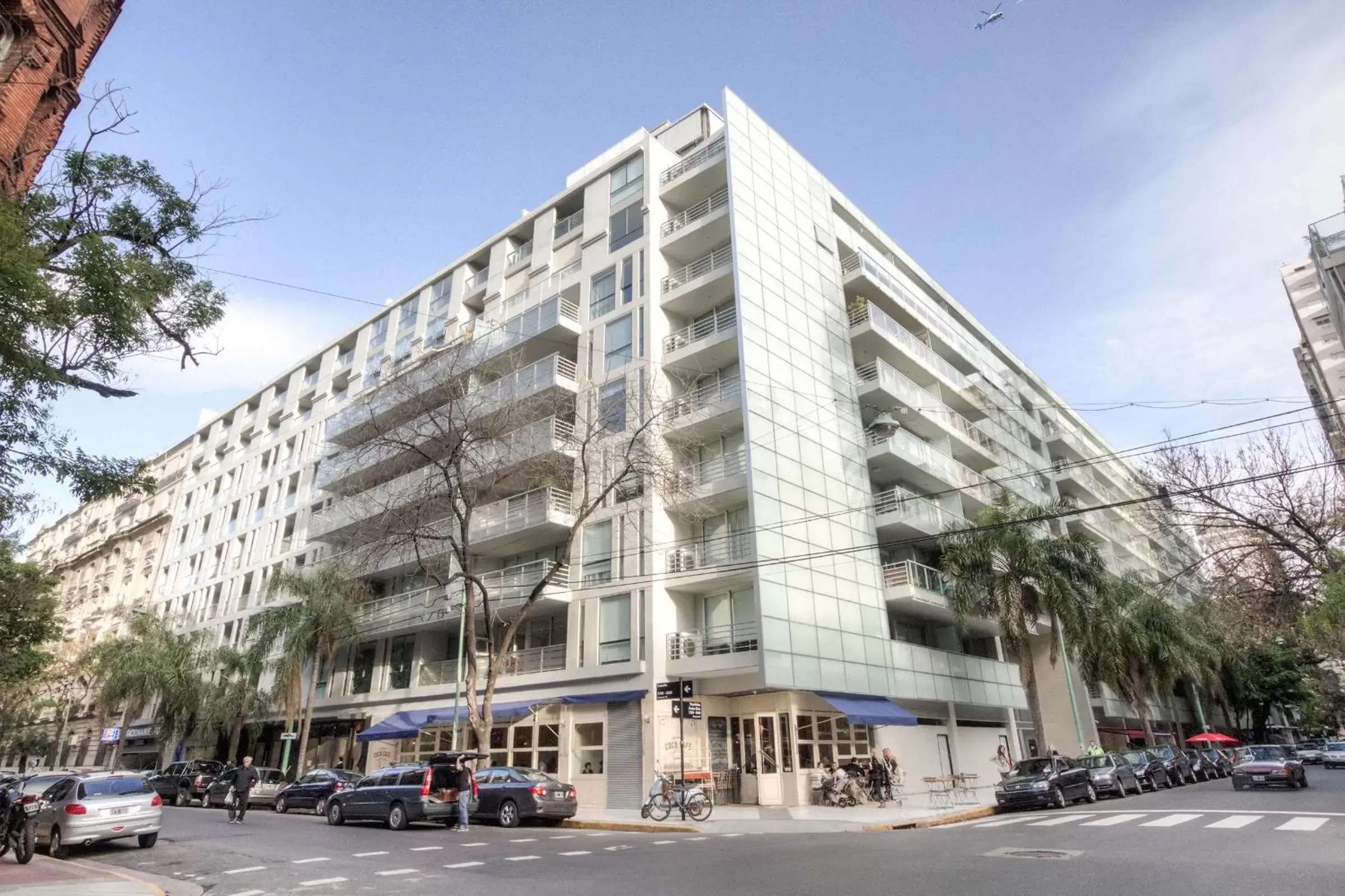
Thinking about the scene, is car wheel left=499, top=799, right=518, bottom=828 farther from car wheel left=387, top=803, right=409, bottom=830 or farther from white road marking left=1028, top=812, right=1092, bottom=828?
white road marking left=1028, top=812, right=1092, bottom=828

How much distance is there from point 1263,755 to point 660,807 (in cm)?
2007

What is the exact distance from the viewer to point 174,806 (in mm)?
29562

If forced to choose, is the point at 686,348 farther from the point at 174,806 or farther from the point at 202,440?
the point at 202,440

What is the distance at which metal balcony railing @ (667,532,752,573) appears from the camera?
2450 centimetres

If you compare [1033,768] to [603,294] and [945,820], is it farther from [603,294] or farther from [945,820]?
[603,294]

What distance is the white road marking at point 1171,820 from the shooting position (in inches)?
557

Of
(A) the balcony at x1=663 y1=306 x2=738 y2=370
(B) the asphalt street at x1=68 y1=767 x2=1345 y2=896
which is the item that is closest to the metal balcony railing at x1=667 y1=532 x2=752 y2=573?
(A) the balcony at x1=663 y1=306 x2=738 y2=370

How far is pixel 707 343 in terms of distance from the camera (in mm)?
27594

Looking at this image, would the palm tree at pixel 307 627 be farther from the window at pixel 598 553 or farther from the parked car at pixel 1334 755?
the parked car at pixel 1334 755

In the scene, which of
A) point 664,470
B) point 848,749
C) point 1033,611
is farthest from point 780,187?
point 848,749

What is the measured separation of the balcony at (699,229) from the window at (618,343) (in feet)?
11.6

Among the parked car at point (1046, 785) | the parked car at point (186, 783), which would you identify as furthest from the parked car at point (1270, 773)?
the parked car at point (186, 783)

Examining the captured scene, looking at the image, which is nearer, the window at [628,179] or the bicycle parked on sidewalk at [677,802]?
the bicycle parked on sidewalk at [677,802]

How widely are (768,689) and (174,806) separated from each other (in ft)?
77.6
